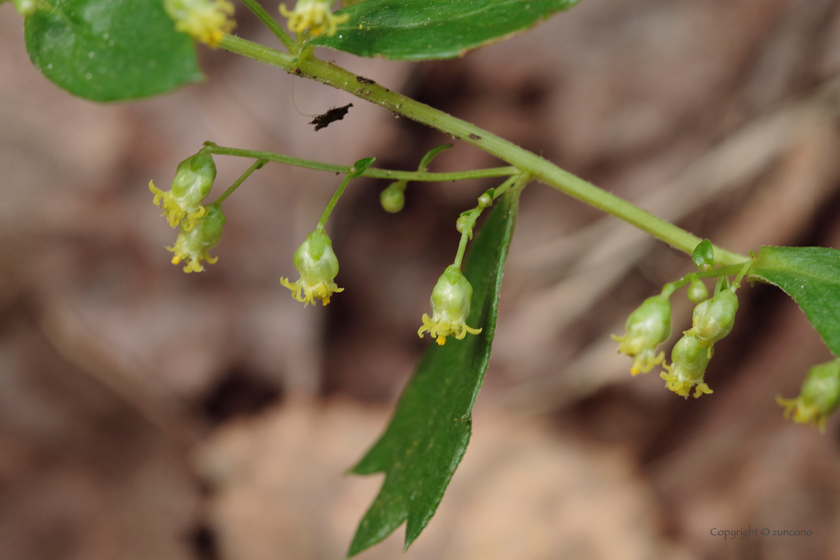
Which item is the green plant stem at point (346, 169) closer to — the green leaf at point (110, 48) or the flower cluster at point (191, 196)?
the flower cluster at point (191, 196)

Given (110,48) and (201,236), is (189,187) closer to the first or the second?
(201,236)

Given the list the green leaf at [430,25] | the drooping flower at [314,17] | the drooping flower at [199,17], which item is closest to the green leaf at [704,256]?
the green leaf at [430,25]

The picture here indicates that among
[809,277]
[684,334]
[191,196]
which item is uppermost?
[191,196]

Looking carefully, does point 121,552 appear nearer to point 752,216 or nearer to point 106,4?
point 106,4

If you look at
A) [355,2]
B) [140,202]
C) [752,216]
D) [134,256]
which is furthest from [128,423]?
[752,216]

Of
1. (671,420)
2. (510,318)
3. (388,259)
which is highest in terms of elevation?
(388,259)

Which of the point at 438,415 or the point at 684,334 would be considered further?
the point at 438,415

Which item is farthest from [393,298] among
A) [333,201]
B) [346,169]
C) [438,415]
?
[333,201]
